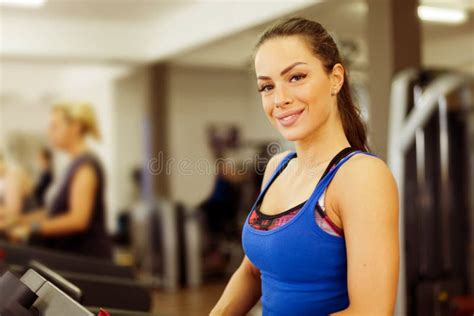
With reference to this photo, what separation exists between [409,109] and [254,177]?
3.73 m

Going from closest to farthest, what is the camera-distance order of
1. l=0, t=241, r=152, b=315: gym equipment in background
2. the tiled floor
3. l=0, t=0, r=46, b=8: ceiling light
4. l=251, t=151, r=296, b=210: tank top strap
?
l=251, t=151, r=296, b=210: tank top strap, l=0, t=241, r=152, b=315: gym equipment in background, the tiled floor, l=0, t=0, r=46, b=8: ceiling light

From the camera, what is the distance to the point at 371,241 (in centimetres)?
95

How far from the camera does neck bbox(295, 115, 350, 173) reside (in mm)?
1096

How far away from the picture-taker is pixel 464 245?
3.89m

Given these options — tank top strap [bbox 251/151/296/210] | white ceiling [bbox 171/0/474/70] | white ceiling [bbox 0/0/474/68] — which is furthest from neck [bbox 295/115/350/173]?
white ceiling [bbox 171/0/474/70]

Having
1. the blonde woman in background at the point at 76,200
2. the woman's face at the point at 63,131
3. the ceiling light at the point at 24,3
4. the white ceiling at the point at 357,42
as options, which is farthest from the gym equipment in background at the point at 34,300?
the ceiling light at the point at 24,3

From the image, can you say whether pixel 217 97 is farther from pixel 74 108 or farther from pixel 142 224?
pixel 74 108

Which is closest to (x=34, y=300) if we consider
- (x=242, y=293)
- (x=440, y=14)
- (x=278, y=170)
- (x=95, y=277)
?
(x=242, y=293)

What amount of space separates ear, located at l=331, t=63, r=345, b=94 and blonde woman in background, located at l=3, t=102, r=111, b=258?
6.31 ft

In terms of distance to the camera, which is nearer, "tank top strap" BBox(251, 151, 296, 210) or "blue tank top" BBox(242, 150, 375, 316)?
"blue tank top" BBox(242, 150, 375, 316)

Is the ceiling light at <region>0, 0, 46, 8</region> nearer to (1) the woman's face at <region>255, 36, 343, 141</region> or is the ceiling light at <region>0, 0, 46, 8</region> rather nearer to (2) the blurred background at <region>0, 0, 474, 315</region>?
(2) the blurred background at <region>0, 0, 474, 315</region>

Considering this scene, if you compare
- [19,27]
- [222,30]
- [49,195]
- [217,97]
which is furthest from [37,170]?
[49,195]

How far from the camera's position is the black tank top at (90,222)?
9.23ft

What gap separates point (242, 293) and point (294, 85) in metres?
0.49
